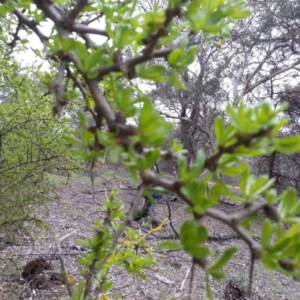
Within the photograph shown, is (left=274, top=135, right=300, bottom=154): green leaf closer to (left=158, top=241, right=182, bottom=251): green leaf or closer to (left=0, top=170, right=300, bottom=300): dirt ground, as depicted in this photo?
(left=158, top=241, right=182, bottom=251): green leaf

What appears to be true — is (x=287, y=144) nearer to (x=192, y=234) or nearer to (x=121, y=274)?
(x=192, y=234)

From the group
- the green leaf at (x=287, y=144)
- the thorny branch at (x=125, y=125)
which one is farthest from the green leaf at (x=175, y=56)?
the green leaf at (x=287, y=144)

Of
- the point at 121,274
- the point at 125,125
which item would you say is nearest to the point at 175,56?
the point at 125,125

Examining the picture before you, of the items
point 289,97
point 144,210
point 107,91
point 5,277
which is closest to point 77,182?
point 144,210

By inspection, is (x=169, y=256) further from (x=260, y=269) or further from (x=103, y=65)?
(x=103, y=65)

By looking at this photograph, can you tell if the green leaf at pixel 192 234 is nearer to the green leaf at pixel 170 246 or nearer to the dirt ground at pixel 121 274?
the green leaf at pixel 170 246

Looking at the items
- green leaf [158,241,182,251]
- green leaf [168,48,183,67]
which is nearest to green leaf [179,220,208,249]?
green leaf [158,241,182,251]

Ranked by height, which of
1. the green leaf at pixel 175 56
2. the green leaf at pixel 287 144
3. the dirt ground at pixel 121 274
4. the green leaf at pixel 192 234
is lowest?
the dirt ground at pixel 121 274

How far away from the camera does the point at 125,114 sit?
35cm

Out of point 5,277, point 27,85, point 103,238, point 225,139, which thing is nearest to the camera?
point 225,139

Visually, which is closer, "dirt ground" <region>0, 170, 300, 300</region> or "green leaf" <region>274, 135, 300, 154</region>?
"green leaf" <region>274, 135, 300, 154</region>

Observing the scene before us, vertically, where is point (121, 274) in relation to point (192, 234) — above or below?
below

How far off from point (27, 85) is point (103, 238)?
183 cm

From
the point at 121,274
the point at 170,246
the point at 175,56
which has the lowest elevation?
the point at 121,274
